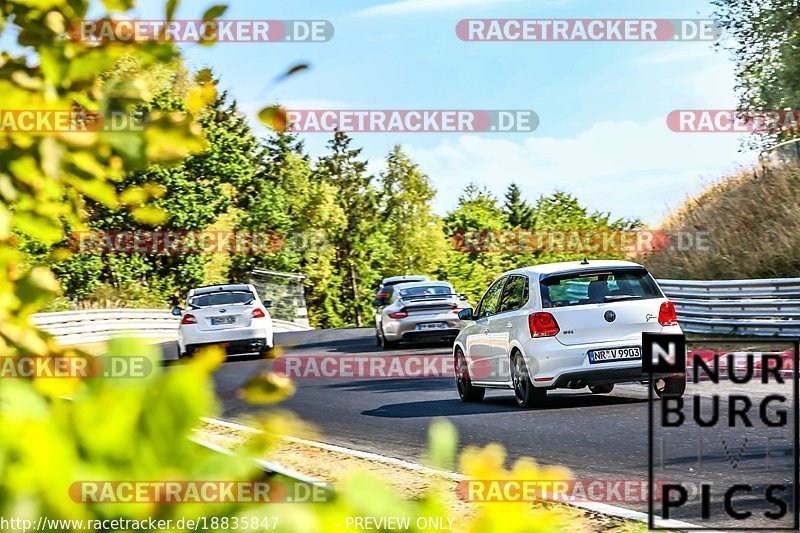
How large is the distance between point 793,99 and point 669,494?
2828cm

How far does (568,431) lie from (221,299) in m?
14.1

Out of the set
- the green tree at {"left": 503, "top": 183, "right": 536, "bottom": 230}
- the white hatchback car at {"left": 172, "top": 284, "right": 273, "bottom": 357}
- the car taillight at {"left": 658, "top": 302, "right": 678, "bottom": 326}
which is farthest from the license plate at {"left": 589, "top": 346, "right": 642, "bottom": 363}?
the green tree at {"left": 503, "top": 183, "right": 536, "bottom": 230}

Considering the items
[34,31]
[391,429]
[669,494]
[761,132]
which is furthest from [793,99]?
[34,31]

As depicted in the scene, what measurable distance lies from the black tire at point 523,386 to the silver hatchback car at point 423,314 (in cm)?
1258

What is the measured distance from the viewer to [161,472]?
52.6 inches

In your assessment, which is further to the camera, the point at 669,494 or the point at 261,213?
the point at 261,213

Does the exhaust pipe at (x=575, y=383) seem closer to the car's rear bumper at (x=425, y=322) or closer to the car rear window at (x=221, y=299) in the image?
the car rear window at (x=221, y=299)

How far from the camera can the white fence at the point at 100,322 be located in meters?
38.3

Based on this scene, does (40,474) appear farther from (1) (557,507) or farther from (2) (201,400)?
(1) (557,507)

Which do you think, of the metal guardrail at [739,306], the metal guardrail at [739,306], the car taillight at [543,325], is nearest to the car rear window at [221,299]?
the metal guardrail at [739,306]

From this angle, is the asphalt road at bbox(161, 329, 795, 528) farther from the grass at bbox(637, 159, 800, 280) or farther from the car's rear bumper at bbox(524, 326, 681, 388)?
the grass at bbox(637, 159, 800, 280)

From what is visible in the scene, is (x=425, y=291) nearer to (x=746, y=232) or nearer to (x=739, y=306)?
(x=739, y=306)

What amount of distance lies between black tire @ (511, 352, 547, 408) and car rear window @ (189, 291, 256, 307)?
11228 millimetres

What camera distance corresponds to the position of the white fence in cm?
3831
